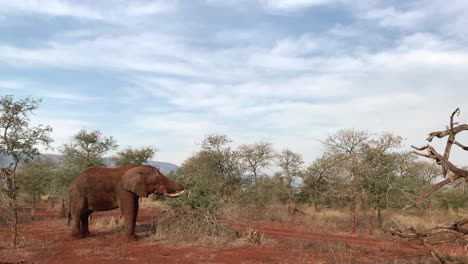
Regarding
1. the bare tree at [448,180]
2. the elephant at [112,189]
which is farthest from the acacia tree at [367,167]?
the bare tree at [448,180]

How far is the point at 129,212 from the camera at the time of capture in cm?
1466

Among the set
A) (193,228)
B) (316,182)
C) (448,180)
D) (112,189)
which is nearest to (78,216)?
(112,189)

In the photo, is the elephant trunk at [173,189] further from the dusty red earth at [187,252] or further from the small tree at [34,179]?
the small tree at [34,179]

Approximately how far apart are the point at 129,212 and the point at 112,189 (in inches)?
54.2

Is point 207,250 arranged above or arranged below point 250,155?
below

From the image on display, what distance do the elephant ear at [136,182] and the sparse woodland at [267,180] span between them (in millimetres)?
1520

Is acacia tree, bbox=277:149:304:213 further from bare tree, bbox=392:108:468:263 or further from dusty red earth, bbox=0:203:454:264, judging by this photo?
bare tree, bbox=392:108:468:263

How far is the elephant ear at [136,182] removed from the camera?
14789 mm

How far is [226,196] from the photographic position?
89.9ft

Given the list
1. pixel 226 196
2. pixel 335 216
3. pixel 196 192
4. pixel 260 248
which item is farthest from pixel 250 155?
pixel 260 248

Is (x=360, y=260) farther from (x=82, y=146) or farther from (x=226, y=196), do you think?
(x=82, y=146)

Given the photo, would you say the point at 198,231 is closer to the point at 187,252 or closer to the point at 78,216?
the point at 187,252

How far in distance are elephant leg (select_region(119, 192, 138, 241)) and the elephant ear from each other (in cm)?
30

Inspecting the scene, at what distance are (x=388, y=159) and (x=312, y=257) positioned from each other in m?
9.55
